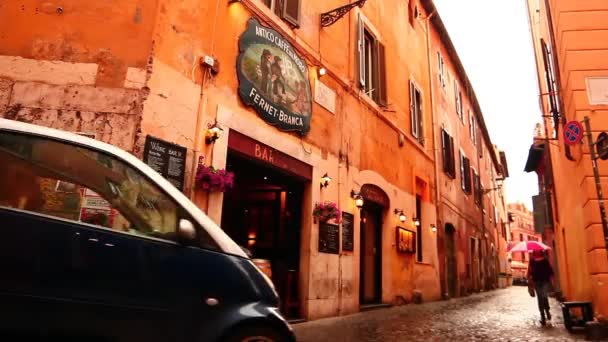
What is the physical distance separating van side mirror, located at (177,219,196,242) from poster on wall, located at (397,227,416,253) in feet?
33.7

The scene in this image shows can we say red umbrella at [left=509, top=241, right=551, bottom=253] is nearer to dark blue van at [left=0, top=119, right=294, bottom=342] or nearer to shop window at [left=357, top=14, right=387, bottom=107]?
shop window at [left=357, top=14, right=387, bottom=107]

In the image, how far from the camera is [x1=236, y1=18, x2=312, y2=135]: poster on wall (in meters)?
7.27

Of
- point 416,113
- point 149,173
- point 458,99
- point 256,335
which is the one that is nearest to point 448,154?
point 416,113

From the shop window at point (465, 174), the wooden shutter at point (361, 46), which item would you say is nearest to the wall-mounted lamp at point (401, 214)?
the wooden shutter at point (361, 46)

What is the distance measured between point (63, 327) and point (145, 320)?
1.29 ft

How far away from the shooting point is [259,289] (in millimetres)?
2832

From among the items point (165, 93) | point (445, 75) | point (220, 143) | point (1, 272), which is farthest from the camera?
point (445, 75)

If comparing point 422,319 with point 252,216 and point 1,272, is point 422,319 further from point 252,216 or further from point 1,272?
point 1,272

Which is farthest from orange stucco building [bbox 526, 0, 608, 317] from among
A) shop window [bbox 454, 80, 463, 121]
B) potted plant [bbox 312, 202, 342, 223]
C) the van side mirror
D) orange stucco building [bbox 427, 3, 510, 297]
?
shop window [bbox 454, 80, 463, 121]

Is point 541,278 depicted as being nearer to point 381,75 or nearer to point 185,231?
point 381,75

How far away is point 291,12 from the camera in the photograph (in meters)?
8.77

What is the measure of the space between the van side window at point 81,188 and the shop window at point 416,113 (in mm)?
12710

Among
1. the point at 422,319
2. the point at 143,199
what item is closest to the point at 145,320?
the point at 143,199

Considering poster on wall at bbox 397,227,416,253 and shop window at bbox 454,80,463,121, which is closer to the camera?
poster on wall at bbox 397,227,416,253
